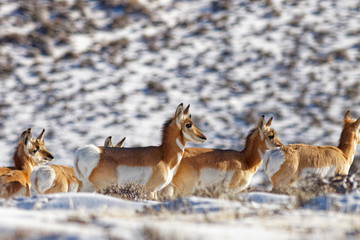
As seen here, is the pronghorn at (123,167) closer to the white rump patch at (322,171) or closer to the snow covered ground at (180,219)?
the white rump patch at (322,171)

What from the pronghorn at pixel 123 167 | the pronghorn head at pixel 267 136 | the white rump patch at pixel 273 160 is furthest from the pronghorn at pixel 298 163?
the pronghorn at pixel 123 167

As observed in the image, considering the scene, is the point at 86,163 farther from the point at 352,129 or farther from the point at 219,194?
the point at 352,129

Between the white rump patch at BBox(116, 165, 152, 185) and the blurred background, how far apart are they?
22.7ft

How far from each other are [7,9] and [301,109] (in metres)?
14.9

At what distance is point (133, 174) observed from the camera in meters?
9.59

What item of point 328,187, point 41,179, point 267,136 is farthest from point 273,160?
point 41,179

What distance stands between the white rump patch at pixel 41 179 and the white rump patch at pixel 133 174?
154cm

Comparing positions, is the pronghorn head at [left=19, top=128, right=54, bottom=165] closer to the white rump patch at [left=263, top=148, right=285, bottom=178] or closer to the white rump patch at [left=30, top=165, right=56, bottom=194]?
the white rump patch at [left=30, top=165, right=56, bottom=194]

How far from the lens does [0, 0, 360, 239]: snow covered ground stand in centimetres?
1950

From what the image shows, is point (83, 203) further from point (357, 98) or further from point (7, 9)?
point (7, 9)

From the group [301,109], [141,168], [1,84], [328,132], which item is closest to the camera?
[141,168]


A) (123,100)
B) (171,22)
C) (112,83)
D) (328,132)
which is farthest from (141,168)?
Answer: (171,22)

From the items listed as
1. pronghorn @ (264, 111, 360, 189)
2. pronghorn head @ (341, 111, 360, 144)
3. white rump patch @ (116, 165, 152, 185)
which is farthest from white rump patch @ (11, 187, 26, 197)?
pronghorn head @ (341, 111, 360, 144)

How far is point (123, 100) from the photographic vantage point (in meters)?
21.7
